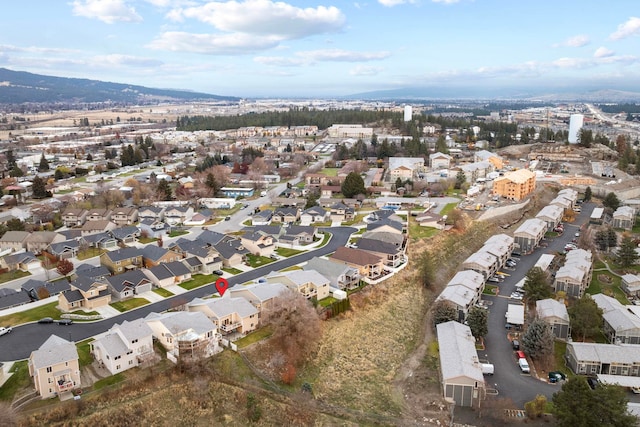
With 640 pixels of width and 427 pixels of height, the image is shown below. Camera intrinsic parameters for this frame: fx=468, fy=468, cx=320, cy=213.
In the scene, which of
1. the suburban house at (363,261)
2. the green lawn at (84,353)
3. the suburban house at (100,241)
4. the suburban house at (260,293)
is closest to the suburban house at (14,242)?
the suburban house at (100,241)

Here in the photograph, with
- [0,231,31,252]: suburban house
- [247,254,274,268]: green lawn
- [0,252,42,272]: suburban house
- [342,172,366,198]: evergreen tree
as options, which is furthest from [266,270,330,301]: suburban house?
[342,172,366,198]: evergreen tree

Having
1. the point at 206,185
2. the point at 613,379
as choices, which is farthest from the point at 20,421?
the point at 206,185

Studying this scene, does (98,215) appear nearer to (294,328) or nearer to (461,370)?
(294,328)

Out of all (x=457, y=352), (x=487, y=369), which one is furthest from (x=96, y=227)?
(x=487, y=369)

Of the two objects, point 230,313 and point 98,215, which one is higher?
point 98,215

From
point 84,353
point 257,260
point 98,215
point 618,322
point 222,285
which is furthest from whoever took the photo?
point 98,215

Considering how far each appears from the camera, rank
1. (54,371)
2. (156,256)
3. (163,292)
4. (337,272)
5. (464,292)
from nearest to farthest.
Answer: (54,371) < (163,292) < (464,292) < (337,272) < (156,256)
